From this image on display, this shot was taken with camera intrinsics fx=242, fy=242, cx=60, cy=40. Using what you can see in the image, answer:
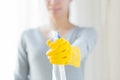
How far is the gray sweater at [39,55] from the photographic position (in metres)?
1.04

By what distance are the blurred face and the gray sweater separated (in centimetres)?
→ 10

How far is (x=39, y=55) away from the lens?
3.54 ft

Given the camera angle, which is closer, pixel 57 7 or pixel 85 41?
pixel 85 41

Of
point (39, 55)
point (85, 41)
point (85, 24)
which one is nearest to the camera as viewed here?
point (85, 41)

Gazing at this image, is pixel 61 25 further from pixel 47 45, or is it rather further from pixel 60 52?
pixel 60 52

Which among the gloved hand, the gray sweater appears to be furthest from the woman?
the gloved hand

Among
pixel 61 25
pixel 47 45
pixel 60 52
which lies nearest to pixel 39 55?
pixel 47 45

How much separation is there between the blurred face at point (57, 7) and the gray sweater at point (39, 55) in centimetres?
10

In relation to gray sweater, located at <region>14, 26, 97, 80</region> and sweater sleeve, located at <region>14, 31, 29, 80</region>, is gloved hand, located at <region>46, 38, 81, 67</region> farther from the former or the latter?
sweater sleeve, located at <region>14, 31, 29, 80</region>

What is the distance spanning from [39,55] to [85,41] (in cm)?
23

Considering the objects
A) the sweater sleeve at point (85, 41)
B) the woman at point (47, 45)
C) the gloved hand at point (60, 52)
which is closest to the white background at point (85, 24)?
the woman at point (47, 45)

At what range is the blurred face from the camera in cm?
108

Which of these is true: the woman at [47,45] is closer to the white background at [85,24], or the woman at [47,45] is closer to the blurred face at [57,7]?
the blurred face at [57,7]

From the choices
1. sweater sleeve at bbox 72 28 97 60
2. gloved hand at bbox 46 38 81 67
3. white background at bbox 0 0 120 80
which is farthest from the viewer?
white background at bbox 0 0 120 80
